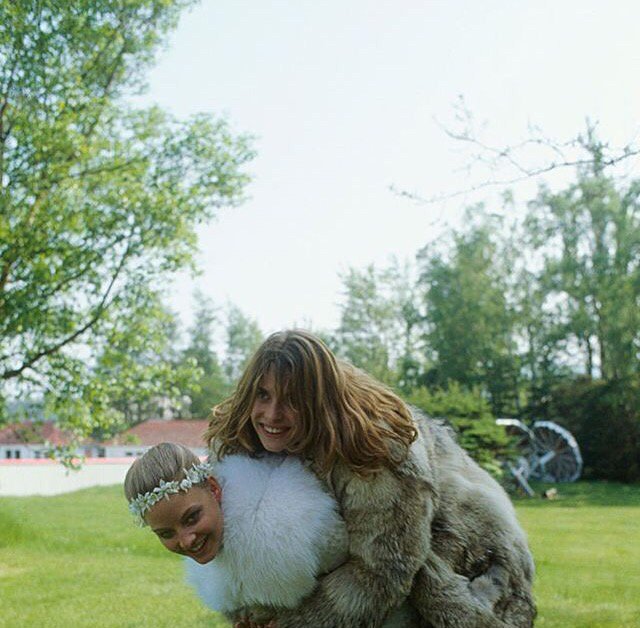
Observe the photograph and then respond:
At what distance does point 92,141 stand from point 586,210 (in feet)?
47.3

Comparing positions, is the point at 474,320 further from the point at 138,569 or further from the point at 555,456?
the point at 138,569

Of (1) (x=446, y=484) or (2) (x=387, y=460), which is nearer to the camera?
(2) (x=387, y=460)

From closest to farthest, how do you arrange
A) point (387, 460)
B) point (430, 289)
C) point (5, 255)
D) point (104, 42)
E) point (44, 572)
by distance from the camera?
point (387, 460), point (44, 572), point (5, 255), point (104, 42), point (430, 289)

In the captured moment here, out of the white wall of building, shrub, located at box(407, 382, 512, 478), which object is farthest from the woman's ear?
the white wall of building

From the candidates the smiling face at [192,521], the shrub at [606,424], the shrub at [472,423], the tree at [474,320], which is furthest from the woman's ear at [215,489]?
the tree at [474,320]

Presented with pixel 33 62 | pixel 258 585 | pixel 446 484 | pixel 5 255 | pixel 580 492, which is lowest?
pixel 580 492

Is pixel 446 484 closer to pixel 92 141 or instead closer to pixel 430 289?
pixel 92 141

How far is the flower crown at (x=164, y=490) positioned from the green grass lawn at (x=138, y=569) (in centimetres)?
435

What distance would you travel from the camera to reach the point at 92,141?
11.2m

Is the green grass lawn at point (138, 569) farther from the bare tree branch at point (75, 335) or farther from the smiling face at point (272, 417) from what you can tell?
the smiling face at point (272, 417)

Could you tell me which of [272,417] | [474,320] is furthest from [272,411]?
[474,320]

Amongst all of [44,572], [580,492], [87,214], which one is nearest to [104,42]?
[87,214]

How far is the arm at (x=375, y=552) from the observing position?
2.11 m

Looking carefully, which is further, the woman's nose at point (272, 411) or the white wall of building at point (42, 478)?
the white wall of building at point (42, 478)
